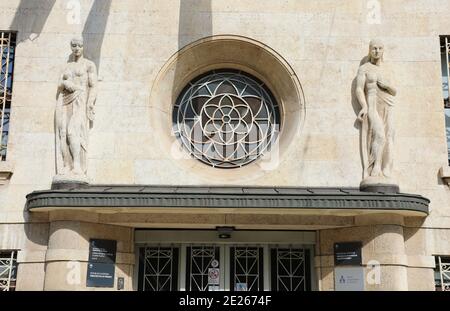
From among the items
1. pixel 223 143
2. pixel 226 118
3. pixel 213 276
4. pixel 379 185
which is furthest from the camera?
pixel 226 118

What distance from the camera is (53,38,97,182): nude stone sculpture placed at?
1277 cm

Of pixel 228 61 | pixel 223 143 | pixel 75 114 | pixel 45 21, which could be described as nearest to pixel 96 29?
pixel 45 21

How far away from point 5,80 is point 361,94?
7.63 metres

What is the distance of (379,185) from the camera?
12.5 meters

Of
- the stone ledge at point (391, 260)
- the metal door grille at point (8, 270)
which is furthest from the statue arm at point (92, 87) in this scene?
the stone ledge at point (391, 260)

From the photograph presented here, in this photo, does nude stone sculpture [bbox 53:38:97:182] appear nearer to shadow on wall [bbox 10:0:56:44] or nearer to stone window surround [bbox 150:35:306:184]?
shadow on wall [bbox 10:0:56:44]

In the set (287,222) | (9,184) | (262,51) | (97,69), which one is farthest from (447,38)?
(9,184)

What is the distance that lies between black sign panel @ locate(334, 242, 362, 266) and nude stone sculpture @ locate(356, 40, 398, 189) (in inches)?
48.2

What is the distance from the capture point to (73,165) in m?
12.8

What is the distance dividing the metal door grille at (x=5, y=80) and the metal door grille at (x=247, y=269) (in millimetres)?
5420

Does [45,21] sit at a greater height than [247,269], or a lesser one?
greater

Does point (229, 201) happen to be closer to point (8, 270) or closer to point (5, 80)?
point (8, 270)

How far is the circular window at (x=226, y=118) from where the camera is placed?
13906 millimetres

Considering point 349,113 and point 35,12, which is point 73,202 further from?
point 349,113
